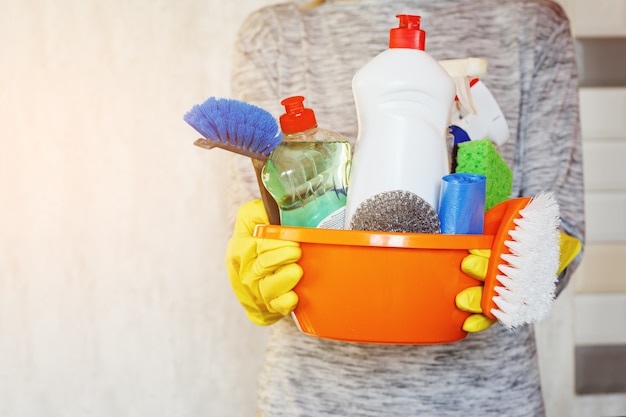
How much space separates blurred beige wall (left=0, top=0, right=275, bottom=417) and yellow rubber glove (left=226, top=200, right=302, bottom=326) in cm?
74

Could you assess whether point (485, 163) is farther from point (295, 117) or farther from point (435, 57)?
point (435, 57)

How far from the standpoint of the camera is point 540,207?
57 cm

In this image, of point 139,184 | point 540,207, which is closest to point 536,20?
point 540,207

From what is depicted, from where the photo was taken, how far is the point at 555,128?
0.93m

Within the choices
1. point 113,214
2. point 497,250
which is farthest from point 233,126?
point 113,214

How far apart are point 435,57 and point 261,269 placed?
1.52 ft

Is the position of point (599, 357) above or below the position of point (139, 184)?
below

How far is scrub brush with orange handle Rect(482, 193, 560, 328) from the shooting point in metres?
0.56

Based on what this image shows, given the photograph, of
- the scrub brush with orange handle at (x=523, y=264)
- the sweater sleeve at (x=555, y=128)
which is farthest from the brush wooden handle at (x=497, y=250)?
the sweater sleeve at (x=555, y=128)

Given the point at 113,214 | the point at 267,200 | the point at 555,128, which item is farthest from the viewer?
the point at 113,214

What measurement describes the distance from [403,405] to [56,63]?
0.97 meters

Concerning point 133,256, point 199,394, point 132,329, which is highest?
point 133,256

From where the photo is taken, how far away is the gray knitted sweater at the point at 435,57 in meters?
0.90

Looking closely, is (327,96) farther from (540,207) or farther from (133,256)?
(133,256)
